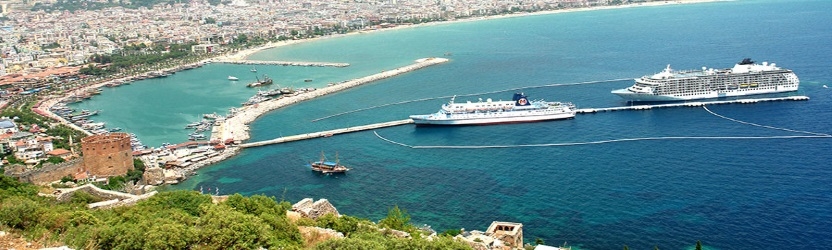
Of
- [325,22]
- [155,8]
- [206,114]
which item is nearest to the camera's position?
[206,114]

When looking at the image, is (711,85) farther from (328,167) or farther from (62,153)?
(62,153)

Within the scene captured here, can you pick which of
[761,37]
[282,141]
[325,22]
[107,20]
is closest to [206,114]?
[282,141]

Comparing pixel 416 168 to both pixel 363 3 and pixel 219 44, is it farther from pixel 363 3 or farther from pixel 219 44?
pixel 363 3

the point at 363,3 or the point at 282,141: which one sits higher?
the point at 363,3

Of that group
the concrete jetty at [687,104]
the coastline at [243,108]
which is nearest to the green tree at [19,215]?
the coastline at [243,108]

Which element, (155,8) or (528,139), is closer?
(528,139)

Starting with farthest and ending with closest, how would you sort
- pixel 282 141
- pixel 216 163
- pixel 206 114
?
pixel 206 114, pixel 282 141, pixel 216 163

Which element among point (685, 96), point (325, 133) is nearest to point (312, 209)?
point (325, 133)
